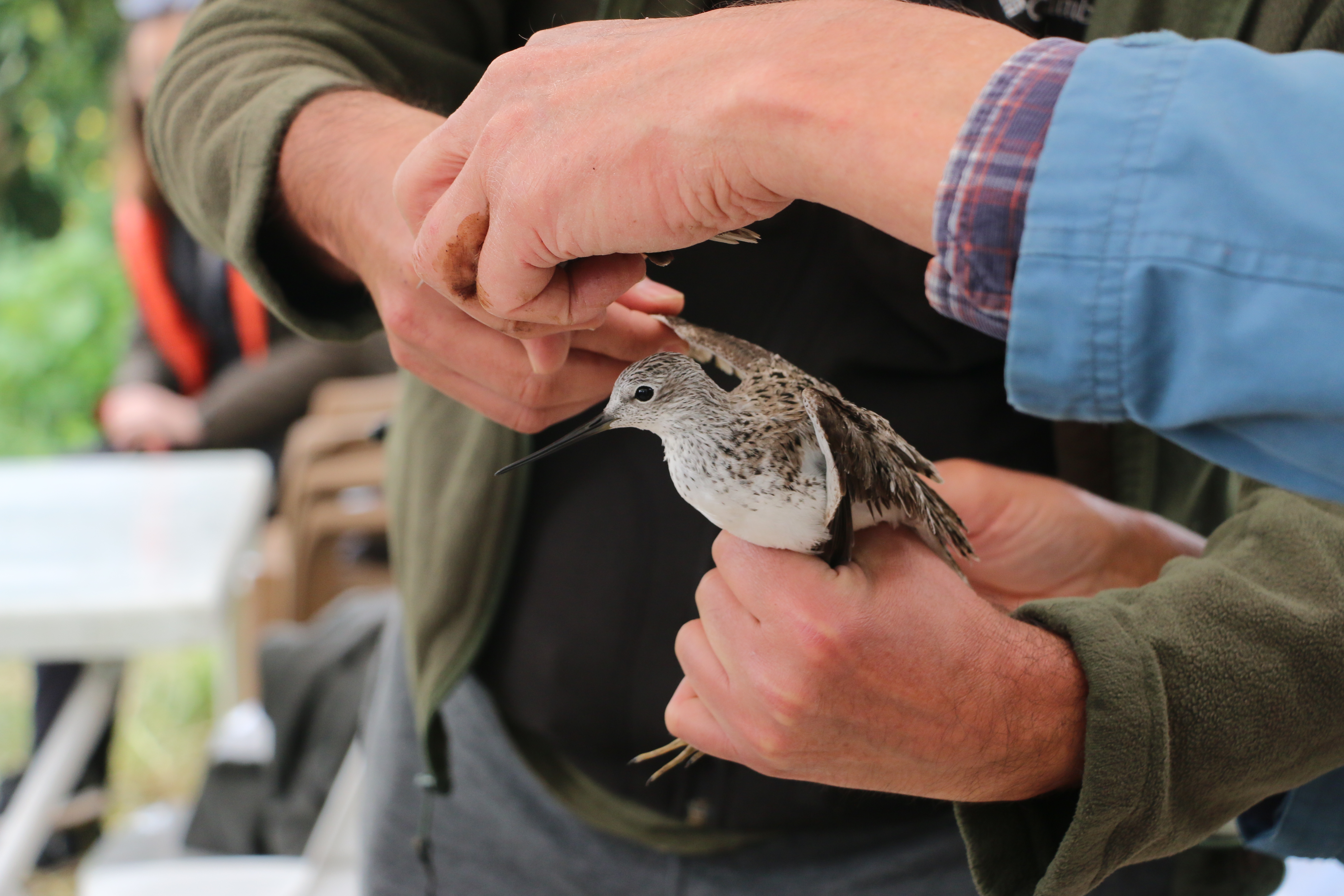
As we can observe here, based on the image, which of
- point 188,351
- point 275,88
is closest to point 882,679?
point 275,88

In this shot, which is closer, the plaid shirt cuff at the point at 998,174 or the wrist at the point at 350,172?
the plaid shirt cuff at the point at 998,174

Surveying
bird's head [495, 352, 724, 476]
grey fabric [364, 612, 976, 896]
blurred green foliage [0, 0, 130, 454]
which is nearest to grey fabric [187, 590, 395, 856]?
grey fabric [364, 612, 976, 896]

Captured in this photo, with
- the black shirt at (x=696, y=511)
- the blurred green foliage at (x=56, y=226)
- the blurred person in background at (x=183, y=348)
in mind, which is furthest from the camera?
the blurred green foliage at (x=56, y=226)

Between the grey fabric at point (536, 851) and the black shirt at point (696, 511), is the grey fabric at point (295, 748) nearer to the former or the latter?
the grey fabric at point (536, 851)

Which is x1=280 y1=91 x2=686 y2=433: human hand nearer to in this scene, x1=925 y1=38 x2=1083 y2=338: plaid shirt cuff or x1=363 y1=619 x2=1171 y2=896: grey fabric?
x1=925 y1=38 x2=1083 y2=338: plaid shirt cuff

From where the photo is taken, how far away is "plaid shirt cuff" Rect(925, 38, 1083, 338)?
42 cm

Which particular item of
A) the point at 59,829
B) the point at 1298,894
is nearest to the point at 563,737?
the point at 1298,894

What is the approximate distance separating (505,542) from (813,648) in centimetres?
44

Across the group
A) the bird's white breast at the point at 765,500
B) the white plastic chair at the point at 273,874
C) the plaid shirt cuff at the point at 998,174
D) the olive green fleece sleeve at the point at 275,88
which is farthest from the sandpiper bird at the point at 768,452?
the white plastic chair at the point at 273,874

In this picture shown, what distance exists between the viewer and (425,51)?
998 mm

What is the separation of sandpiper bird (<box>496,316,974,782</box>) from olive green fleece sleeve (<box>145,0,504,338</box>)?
33 cm

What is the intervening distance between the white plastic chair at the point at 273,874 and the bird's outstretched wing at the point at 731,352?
Result: 1.37 meters

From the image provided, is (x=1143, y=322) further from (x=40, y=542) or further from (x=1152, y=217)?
(x=40, y=542)

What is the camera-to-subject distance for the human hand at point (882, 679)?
64cm
